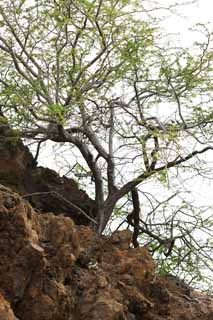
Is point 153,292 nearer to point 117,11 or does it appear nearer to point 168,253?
point 168,253

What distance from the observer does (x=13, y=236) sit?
3.36 meters

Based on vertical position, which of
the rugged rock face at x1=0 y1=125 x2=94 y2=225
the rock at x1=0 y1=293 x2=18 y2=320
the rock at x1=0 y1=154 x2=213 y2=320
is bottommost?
the rock at x1=0 y1=293 x2=18 y2=320

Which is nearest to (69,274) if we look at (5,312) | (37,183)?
(5,312)

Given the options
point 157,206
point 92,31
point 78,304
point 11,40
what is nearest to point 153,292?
point 78,304

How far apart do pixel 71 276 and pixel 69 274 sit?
35mm

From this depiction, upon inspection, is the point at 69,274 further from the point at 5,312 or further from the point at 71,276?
the point at 5,312

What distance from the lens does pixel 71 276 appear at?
3.84 meters

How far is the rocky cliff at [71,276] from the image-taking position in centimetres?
333

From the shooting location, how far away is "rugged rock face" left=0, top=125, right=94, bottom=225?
19.2ft

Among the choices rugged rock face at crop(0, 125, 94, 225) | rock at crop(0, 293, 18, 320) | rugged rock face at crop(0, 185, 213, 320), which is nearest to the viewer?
rock at crop(0, 293, 18, 320)

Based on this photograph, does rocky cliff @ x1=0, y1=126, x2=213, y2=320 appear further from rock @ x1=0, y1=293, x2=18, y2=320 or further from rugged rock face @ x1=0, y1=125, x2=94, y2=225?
rugged rock face @ x1=0, y1=125, x2=94, y2=225

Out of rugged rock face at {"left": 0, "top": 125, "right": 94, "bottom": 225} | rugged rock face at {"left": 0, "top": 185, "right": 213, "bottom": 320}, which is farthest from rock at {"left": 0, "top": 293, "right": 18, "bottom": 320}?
rugged rock face at {"left": 0, "top": 125, "right": 94, "bottom": 225}

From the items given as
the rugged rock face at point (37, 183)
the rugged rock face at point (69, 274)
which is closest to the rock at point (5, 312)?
the rugged rock face at point (69, 274)

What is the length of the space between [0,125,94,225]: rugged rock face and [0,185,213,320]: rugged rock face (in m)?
→ 1.25
